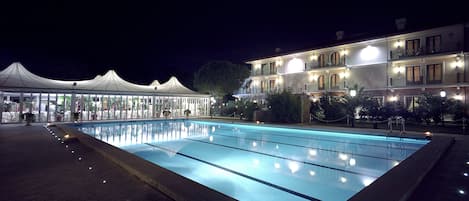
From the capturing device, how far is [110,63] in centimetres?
3844

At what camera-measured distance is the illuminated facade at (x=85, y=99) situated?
47.1 ft

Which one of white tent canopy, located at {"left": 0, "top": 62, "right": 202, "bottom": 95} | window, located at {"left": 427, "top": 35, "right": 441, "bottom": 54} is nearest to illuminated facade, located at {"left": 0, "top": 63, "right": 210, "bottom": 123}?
white tent canopy, located at {"left": 0, "top": 62, "right": 202, "bottom": 95}

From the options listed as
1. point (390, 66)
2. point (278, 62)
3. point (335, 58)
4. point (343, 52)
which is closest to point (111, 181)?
point (390, 66)

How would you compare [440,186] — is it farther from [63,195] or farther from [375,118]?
[375,118]

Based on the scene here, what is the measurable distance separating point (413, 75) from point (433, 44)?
2.28 meters

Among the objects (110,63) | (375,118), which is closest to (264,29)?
(375,118)

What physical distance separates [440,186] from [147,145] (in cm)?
793

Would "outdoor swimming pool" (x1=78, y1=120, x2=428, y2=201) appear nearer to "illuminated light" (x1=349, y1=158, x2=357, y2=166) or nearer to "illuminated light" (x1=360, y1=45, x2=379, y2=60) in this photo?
"illuminated light" (x1=349, y1=158, x2=357, y2=166)

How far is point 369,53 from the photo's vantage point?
745 inches

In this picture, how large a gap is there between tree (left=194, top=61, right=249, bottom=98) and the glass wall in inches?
66.5

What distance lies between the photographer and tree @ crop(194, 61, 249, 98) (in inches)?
954

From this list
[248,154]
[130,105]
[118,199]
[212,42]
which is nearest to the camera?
[118,199]

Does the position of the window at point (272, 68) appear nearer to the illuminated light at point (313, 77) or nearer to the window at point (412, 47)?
the illuminated light at point (313, 77)

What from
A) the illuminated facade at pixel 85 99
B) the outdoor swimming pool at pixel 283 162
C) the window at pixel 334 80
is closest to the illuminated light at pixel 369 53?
the window at pixel 334 80
